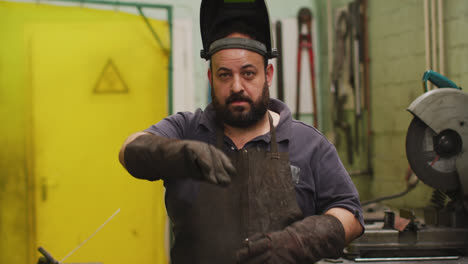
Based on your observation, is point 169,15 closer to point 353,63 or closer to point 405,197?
point 353,63

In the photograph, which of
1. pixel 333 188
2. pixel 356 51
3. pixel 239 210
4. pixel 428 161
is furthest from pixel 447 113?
pixel 356 51

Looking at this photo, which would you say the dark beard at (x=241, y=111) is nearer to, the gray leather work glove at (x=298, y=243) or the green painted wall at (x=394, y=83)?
the gray leather work glove at (x=298, y=243)

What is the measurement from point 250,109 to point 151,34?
4.88 ft

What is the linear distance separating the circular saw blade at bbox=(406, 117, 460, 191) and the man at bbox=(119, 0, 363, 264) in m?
0.59

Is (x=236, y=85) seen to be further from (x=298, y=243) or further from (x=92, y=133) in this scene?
(x=92, y=133)

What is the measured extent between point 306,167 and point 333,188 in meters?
0.10

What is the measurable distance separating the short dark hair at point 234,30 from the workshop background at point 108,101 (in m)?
1.28

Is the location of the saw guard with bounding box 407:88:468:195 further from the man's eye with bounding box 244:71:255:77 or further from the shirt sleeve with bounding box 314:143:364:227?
the man's eye with bounding box 244:71:255:77

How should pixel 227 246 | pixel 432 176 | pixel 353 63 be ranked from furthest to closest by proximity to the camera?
1. pixel 353 63
2. pixel 432 176
3. pixel 227 246

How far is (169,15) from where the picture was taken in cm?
256

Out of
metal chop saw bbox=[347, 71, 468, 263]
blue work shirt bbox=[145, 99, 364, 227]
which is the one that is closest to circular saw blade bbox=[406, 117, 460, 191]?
metal chop saw bbox=[347, 71, 468, 263]

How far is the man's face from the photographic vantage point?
1232mm

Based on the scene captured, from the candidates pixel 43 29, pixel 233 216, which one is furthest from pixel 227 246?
pixel 43 29

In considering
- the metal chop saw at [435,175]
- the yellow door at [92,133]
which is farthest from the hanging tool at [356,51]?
the yellow door at [92,133]
